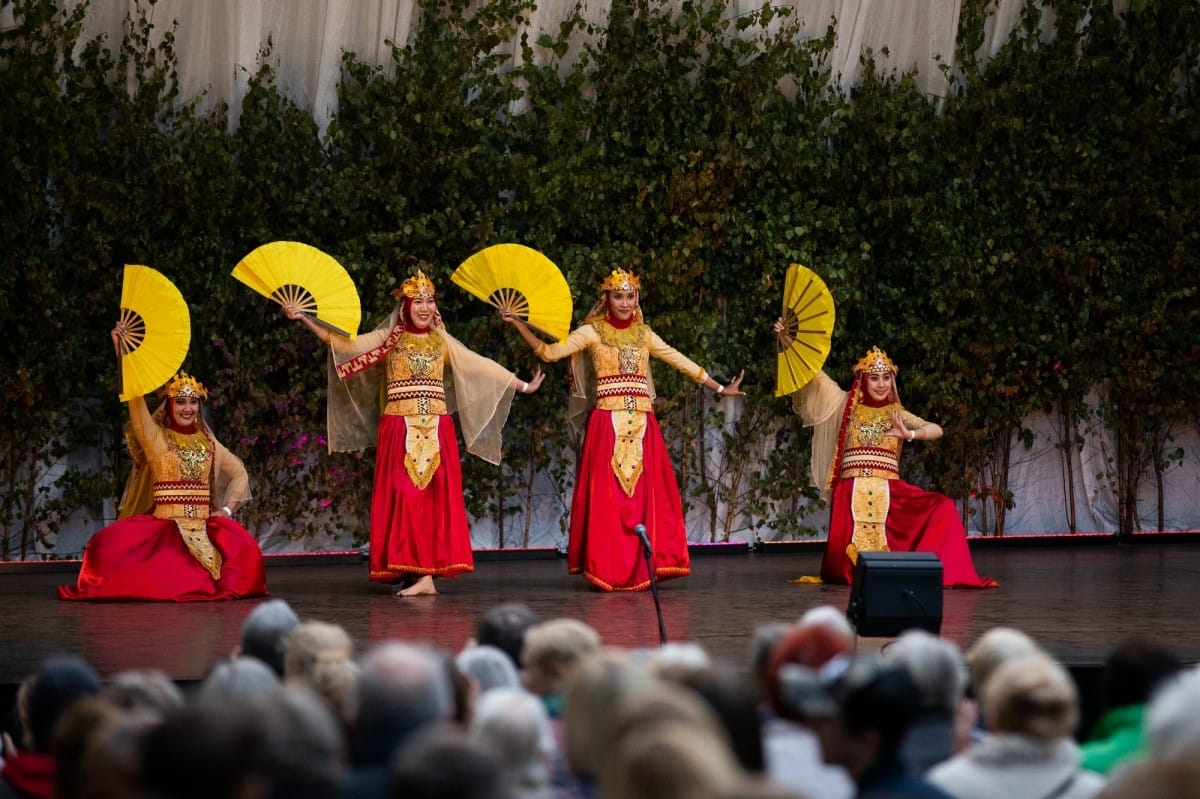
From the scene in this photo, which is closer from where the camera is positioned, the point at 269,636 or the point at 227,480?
the point at 269,636

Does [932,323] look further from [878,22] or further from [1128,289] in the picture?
[878,22]

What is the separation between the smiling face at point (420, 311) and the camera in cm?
743

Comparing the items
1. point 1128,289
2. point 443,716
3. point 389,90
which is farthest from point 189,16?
point 443,716

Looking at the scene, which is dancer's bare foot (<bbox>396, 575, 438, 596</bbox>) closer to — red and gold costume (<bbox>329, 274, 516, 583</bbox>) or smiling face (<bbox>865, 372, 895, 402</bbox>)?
red and gold costume (<bbox>329, 274, 516, 583</bbox>)

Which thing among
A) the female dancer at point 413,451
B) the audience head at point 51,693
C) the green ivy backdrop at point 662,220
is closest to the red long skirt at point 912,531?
the female dancer at point 413,451

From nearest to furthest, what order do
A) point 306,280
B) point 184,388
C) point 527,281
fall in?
point 306,280, point 527,281, point 184,388

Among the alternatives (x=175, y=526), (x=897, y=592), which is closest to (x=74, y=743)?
(x=897, y=592)

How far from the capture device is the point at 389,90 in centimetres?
928

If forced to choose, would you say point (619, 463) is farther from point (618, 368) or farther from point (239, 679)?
point (239, 679)

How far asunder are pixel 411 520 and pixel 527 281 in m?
1.24

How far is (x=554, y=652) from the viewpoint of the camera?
2.88 m

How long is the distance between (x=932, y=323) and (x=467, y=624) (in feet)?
16.2

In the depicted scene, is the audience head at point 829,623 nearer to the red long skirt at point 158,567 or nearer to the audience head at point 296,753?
the audience head at point 296,753

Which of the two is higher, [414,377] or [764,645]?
[414,377]
